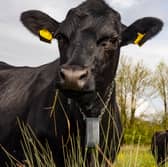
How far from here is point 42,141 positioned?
646 cm

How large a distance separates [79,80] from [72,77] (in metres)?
0.10

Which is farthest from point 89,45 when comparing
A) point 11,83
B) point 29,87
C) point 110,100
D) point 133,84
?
point 133,84

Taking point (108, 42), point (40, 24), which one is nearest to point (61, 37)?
point (108, 42)

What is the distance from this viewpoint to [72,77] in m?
→ 5.12

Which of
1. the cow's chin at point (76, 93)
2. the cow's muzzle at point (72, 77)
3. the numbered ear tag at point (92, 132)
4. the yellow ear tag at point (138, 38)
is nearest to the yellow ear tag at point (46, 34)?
the yellow ear tag at point (138, 38)

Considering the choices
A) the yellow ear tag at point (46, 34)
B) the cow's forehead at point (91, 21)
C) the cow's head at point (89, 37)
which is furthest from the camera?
the yellow ear tag at point (46, 34)

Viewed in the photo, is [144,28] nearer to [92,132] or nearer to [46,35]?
[46,35]

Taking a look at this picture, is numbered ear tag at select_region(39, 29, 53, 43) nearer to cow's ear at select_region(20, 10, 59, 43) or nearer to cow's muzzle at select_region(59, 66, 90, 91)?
cow's ear at select_region(20, 10, 59, 43)

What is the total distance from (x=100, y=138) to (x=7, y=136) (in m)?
1.73

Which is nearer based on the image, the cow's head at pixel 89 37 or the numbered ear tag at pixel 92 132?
the cow's head at pixel 89 37

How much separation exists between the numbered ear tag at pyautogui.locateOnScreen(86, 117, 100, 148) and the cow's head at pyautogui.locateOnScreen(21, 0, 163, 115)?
17.1 inches

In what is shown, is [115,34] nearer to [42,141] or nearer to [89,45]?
[89,45]

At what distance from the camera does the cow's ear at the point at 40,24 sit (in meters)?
6.75

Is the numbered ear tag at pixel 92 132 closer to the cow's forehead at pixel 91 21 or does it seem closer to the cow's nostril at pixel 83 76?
the cow's nostril at pixel 83 76
